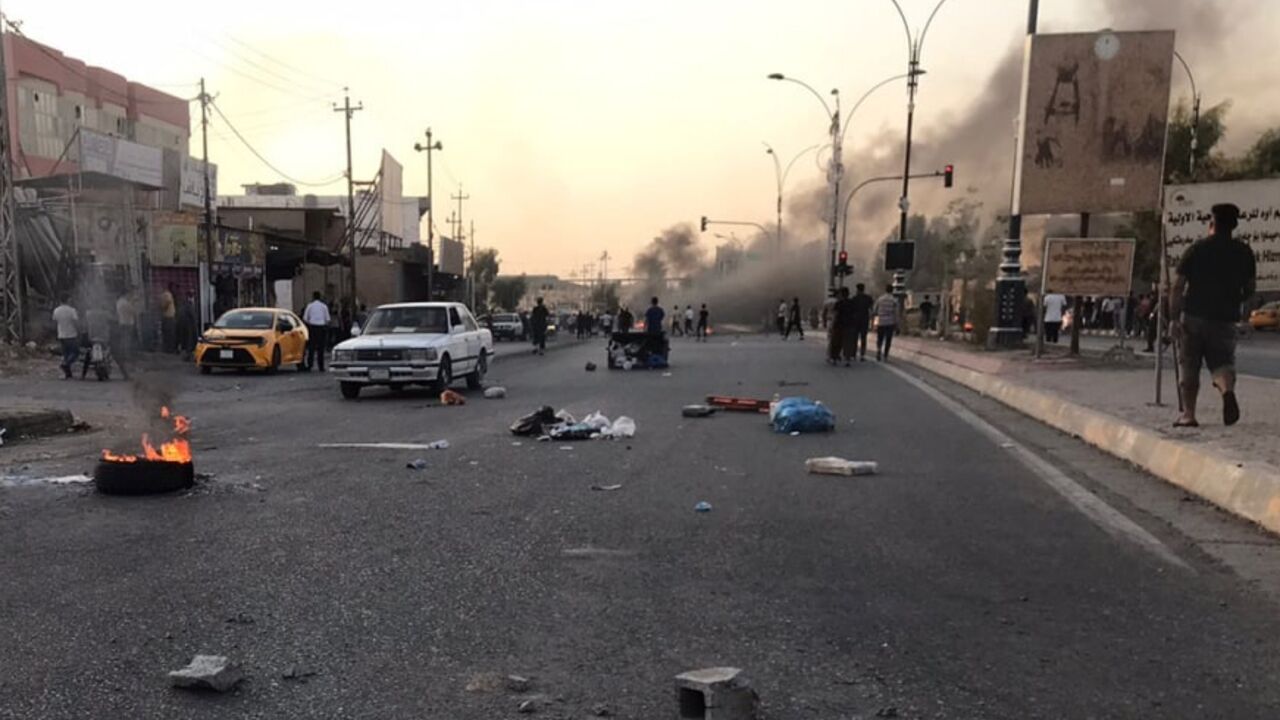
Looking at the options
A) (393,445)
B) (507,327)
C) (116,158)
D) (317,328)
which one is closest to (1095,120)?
(393,445)

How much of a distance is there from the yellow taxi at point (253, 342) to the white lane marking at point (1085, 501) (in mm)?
14944

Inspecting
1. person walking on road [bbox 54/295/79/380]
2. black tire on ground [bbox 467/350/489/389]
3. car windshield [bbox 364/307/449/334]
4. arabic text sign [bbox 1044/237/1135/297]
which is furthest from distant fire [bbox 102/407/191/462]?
arabic text sign [bbox 1044/237/1135/297]

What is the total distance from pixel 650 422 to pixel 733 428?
1117 millimetres

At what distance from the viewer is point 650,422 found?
36.7 ft

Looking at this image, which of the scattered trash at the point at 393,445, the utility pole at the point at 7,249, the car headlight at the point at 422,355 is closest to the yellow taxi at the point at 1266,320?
the car headlight at the point at 422,355

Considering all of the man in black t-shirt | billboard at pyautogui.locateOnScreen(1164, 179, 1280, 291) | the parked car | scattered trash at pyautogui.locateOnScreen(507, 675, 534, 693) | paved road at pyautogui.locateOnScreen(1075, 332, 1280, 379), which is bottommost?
the parked car

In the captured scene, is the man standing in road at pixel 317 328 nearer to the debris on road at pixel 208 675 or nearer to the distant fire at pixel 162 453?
the distant fire at pixel 162 453

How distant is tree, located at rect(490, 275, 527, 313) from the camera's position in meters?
121

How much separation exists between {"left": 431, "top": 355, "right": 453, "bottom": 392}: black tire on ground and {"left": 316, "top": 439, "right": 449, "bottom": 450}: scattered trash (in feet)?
17.4

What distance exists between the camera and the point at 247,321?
20.9 meters

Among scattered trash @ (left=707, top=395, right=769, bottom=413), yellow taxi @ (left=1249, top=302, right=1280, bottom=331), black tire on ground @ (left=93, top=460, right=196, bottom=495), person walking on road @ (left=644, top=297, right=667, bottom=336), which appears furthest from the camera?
yellow taxi @ (left=1249, top=302, right=1280, bottom=331)

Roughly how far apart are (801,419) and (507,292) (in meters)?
116

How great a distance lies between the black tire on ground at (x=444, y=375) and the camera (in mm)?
14984

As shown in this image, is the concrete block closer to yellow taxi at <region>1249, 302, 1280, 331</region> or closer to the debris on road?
the debris on road
